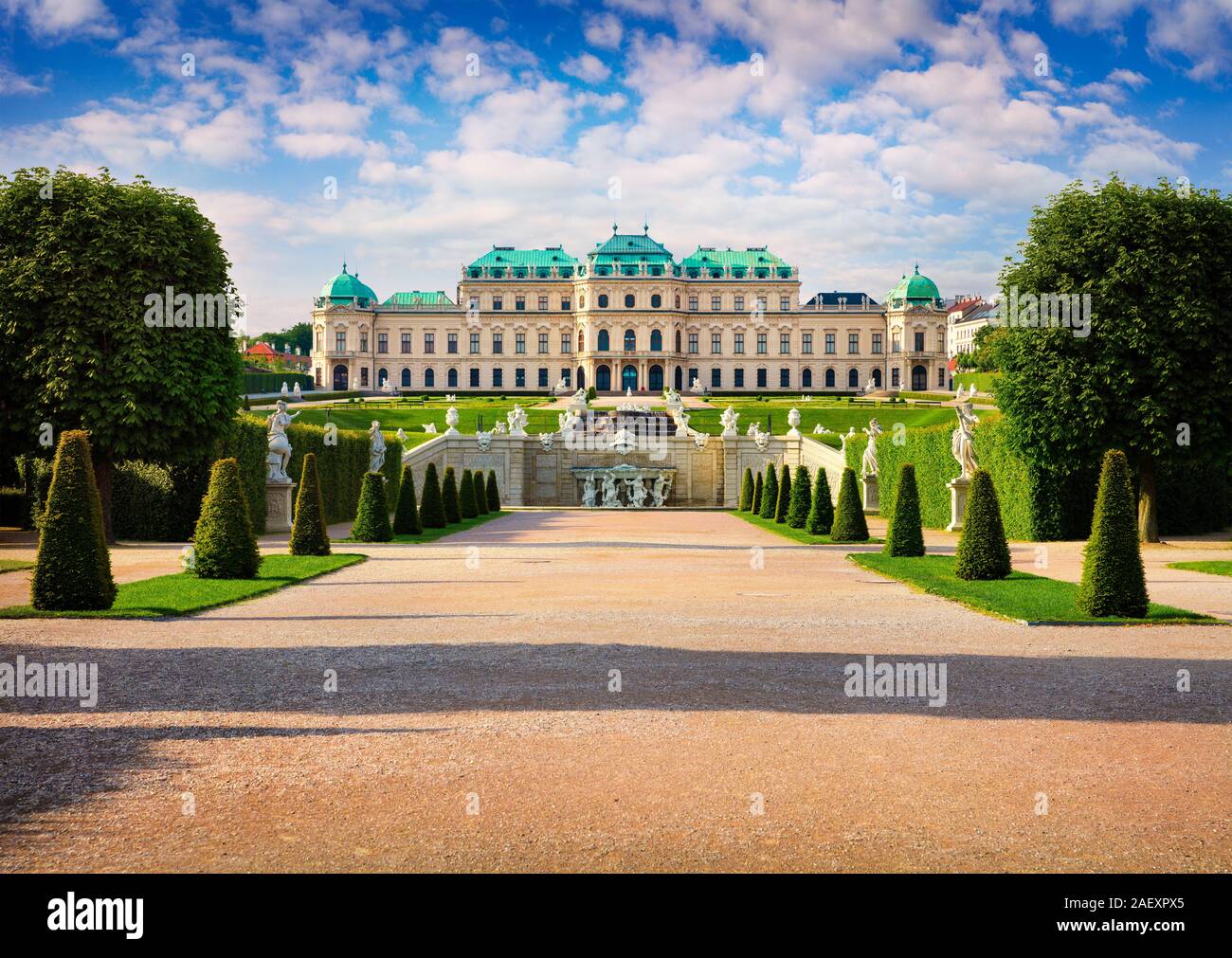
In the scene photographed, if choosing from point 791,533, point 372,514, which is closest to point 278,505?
point 372,514

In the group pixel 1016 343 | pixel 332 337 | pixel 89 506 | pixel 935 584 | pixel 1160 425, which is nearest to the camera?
pixel 89 506

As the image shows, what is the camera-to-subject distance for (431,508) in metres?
25.2

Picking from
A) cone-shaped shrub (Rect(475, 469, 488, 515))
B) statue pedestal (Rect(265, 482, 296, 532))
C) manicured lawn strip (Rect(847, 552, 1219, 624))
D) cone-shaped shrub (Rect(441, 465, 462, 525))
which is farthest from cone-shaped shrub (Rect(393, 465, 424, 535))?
manicured lawn strip (Rect(847, 552, 1219, 624))

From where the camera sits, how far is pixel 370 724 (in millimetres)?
6266

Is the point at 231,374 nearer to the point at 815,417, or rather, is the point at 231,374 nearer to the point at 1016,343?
the point at 1016,343

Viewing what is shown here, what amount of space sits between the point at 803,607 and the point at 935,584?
2507mm

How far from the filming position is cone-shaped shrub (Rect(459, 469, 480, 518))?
29.6m

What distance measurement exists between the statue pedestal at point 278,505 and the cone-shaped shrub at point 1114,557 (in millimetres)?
17170

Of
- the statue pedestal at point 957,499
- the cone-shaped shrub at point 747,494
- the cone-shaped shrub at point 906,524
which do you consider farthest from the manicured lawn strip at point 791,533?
the cone-shaped shrub at point 747,494

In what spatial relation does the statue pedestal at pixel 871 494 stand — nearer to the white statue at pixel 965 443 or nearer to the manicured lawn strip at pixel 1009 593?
the white statue at pixel 965 443

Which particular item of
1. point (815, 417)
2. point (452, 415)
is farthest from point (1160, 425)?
point (815, 417)

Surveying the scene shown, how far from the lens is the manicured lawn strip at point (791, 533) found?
2079 centimetres

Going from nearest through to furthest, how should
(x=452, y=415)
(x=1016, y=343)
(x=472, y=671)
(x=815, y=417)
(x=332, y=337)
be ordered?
(x=472, y=671) → (x=1016, y=343) → (x=452, y=415) → (x=815, y=417) → (x=332, y=337)

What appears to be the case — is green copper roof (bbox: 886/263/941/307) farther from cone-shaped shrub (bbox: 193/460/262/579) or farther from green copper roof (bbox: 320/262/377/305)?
cone-shaped shrub (bbox: 193/460/262/579)
